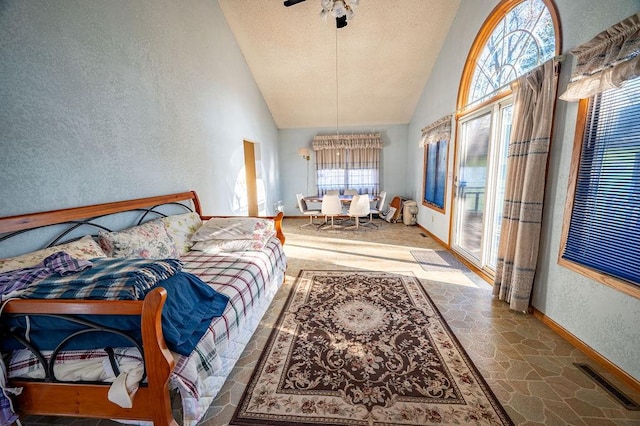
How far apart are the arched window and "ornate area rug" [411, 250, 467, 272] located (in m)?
0.17

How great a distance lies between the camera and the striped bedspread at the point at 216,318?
42.9 inches

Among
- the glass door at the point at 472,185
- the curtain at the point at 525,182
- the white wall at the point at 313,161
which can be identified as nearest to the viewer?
the curtain at the point at 525,182

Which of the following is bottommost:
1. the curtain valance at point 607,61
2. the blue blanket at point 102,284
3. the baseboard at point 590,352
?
the baseboard at point 590,352

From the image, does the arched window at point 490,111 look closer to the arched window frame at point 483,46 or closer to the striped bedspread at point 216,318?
the arched window frame at point 483,46

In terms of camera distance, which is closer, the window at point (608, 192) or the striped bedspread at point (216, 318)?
the striped bedspread at point (216, 318)

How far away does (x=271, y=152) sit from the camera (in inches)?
242

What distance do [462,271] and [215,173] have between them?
3485 millimetres

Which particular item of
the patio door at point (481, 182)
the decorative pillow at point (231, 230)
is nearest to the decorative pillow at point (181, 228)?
the decorative pillow at point (231, 230)

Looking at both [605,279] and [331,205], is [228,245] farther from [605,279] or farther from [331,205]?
[331,205]

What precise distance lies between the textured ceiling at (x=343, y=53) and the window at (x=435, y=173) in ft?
4.64

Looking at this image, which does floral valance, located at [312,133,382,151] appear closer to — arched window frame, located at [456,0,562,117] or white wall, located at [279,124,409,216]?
white wall, located at [279,124,409,216]

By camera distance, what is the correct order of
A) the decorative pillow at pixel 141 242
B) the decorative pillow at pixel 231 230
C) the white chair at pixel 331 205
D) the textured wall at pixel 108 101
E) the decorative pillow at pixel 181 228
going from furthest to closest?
the white chair at pixel 331 205 < the decorative pillow at pixel 231 230 < the decorative pillow at pixel 181 228 < the decorative pillow at pixel 141 242 < the textured wall at pixel 108 101

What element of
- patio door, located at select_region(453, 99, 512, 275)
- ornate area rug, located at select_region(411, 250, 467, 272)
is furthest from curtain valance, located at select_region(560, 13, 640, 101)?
ornate area rug, located at select_region(411, 250, 467, 272)

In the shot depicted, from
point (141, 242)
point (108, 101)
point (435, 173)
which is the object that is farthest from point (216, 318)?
point (435, 173)
